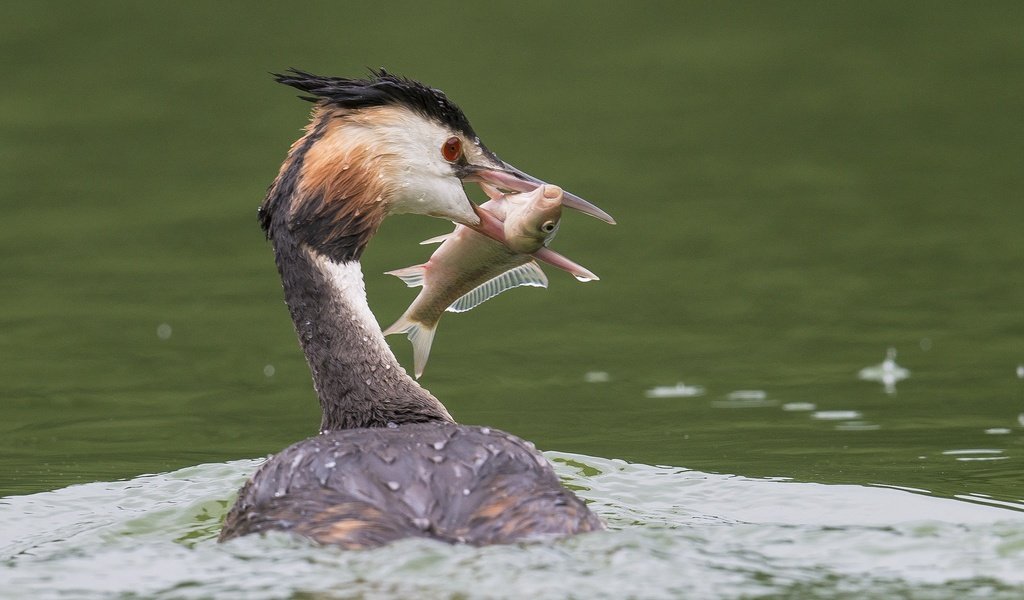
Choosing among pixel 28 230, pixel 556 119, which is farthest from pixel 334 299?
pixel 556 119

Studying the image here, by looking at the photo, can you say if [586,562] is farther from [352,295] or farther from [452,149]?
[452,149]

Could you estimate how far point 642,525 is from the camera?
7766mm

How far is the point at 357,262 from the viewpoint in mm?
8172

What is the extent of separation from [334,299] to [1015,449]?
372 cm

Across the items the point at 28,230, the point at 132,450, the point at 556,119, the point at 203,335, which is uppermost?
the point at 556,119

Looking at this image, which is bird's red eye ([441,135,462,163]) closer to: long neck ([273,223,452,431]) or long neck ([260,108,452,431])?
long neck ([260,108,452,431])

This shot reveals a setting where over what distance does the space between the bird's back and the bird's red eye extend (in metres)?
1.69

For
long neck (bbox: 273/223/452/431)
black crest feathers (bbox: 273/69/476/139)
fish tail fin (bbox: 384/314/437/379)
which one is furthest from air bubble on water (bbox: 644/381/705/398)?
black crest feathers (bbox: 273/69/476/139)

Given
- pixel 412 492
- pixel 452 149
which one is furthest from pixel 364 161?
pixel 412 492

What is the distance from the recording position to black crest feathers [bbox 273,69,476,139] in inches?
315

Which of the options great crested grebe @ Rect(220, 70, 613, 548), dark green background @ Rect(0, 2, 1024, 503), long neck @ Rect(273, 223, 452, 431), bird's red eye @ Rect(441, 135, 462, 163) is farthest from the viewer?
dark green background @ Rect(0, 2, 1024, 503)

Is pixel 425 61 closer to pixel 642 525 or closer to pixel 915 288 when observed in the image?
pixel 915 288

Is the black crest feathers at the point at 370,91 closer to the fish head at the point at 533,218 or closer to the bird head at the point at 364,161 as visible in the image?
the bird head at the point at 364,161

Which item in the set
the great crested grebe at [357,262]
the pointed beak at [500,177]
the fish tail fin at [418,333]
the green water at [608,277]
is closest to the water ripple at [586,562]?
the green water at [608,277]
